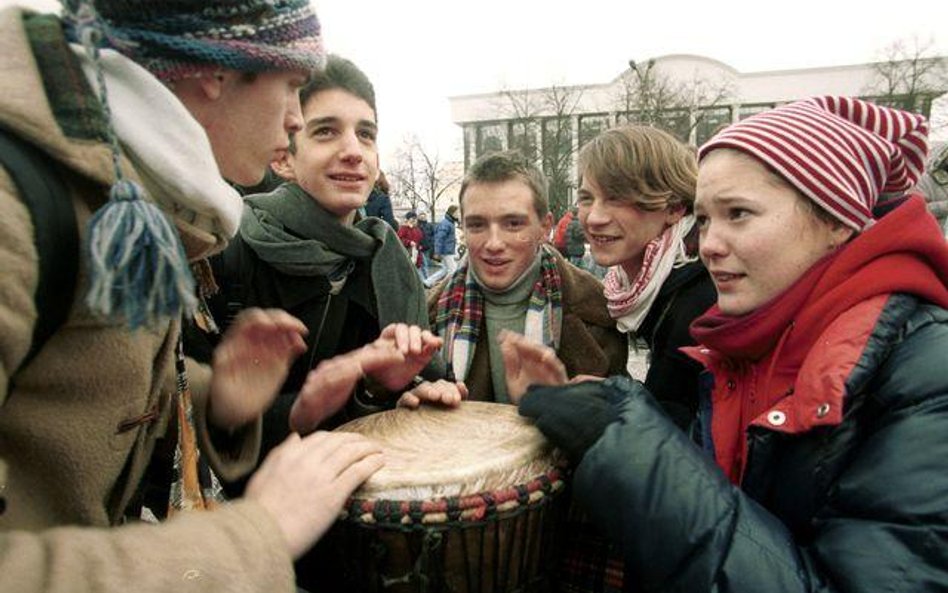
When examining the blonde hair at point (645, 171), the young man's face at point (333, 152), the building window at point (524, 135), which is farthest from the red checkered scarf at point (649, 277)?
the building window at point (524, 135)

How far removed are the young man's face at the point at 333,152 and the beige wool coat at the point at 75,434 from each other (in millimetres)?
1231

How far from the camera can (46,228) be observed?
0.75 m

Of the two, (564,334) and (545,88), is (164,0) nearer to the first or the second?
(564,334)

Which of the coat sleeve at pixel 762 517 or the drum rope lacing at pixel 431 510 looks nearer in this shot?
the coat sleeve at pixel 762 517

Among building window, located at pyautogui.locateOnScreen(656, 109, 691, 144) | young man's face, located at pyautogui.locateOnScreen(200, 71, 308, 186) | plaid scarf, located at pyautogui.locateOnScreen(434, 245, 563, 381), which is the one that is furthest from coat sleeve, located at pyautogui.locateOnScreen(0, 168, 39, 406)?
building window, located at pyautogui.locateOnScreen(656, 109, 691, 144)

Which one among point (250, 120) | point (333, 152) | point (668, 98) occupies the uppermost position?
point (668, 98)

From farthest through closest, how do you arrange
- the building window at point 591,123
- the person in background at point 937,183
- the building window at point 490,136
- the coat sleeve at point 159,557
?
the building window at point 490,136, the building window at point 591,123, the person in background at point 937,183, the coat sleeve at point 159,557

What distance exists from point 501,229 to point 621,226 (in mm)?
481

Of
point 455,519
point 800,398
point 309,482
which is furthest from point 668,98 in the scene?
point 309,482

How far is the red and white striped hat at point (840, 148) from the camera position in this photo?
134 cm

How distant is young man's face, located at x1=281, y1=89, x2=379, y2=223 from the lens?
7.21 feet

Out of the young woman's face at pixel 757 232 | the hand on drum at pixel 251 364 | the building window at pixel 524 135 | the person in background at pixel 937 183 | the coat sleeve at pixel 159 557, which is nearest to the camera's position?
the coat sleeve at pixel 159 557

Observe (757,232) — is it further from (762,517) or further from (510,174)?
(510,174)

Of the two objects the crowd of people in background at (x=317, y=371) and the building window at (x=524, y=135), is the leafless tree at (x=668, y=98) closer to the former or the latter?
the building window at (x=524, y=135)
